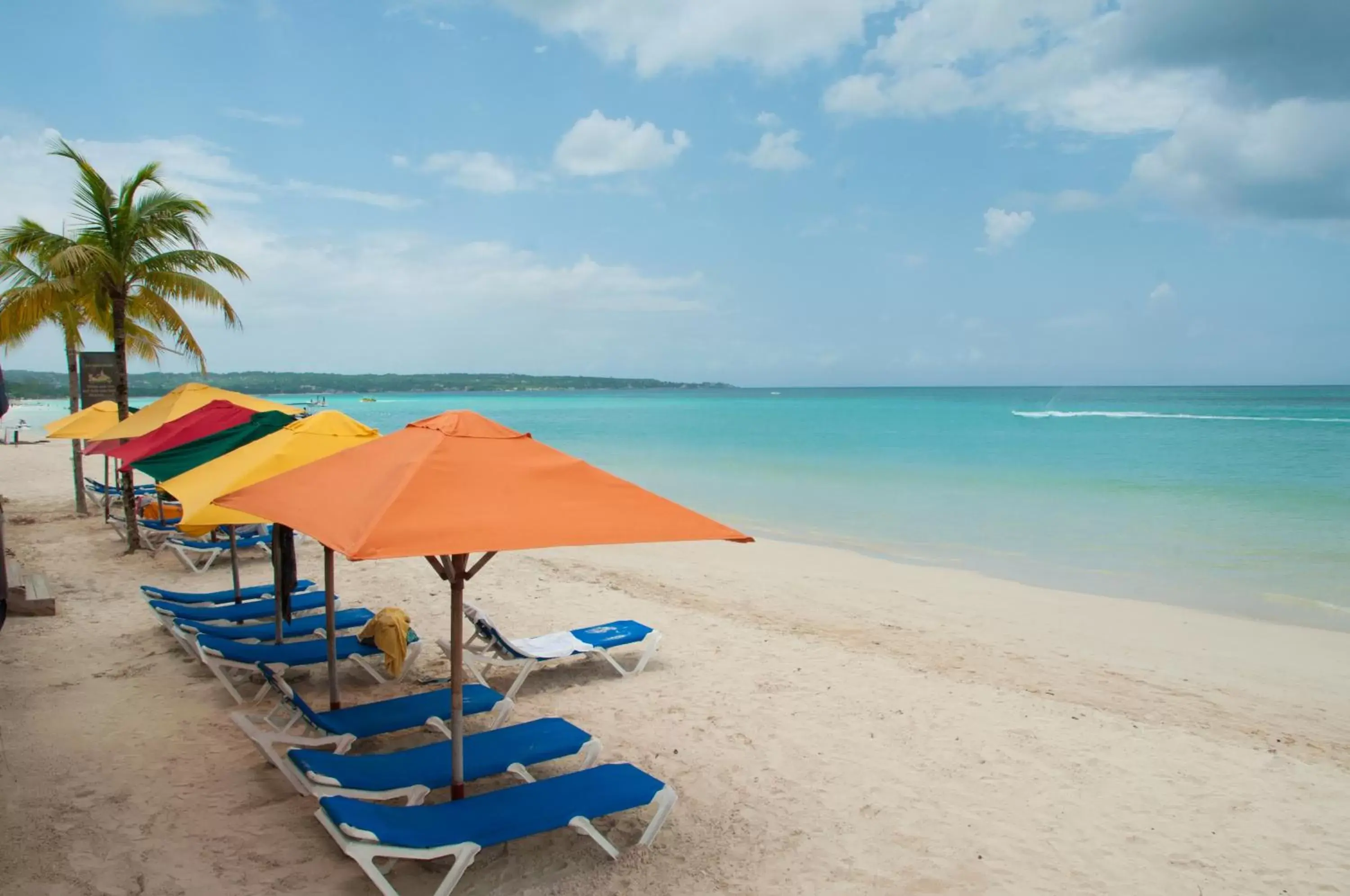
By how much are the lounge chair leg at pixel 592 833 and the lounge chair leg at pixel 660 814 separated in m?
0.14

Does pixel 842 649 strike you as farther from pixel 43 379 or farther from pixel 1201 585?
pixel 43 379

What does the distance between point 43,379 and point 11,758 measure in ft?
367

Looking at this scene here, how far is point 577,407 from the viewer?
105500 mm

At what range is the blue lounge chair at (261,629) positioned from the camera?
6218 mm

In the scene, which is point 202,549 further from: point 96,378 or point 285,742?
point 285,742

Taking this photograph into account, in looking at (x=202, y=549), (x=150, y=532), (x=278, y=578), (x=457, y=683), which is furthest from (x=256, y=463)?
(x=150, y=532)

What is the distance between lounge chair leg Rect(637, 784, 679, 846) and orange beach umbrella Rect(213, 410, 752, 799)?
0.87m

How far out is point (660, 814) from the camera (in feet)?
12.6

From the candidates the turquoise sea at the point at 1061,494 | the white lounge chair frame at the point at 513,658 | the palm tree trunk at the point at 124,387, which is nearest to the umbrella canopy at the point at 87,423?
the palm tree trunk at the point at 124,387

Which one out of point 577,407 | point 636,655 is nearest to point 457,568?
point 636,655

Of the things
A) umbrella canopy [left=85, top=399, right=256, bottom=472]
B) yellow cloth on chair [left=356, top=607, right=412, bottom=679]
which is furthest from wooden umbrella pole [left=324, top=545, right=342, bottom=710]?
umbrella canopy [left=85, top=399, right=256, bottom=472]

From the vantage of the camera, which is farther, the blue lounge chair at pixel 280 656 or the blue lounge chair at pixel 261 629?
the blue lounge chair at pixel 261 629

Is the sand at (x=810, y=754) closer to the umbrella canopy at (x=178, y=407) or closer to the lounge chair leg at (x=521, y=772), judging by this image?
the lounge chair leg at (x=521, y=772)

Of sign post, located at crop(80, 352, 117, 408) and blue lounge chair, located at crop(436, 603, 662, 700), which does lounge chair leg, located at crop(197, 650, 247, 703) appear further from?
sign post, located at crop(80, 352, 117, 408)
